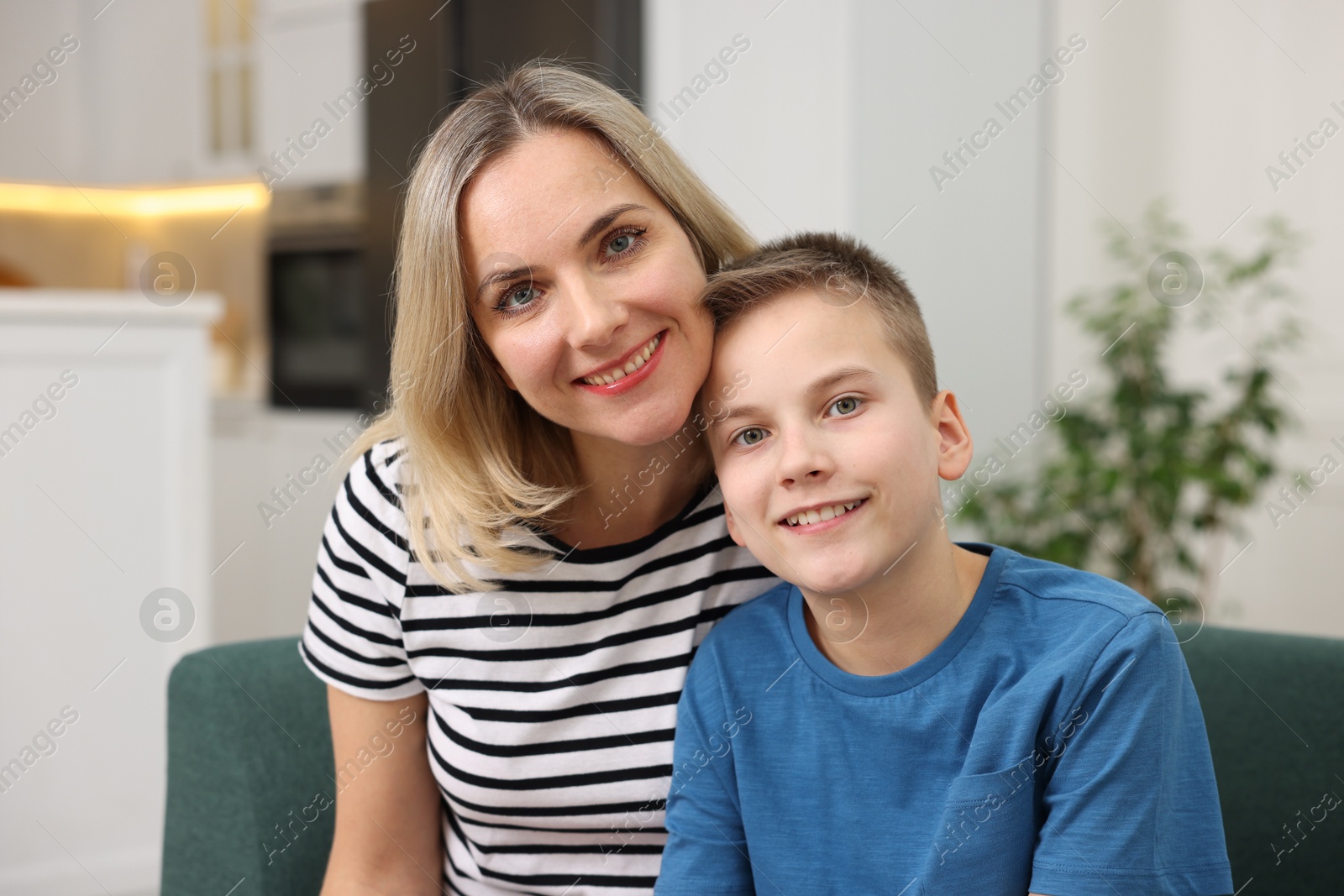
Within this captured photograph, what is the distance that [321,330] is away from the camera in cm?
388

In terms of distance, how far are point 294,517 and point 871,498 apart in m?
3.19

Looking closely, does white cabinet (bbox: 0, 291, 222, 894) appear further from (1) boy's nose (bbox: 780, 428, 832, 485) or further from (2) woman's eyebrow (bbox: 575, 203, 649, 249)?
(1) boy's nose (bbox: 780, 428, 832, 485)

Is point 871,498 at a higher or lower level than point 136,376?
higher

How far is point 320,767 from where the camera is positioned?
1258 millimetres

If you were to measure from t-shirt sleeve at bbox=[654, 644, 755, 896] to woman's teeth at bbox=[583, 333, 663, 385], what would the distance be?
30 centimetres

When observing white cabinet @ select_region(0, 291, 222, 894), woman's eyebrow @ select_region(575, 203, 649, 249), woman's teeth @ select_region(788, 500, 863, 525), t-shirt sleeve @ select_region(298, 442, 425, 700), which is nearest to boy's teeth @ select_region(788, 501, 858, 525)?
woman's teeth @ select_region(788, 500, 863, 525)

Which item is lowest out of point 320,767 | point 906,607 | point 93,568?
point 93,568

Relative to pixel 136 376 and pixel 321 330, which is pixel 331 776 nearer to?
Result: pixel 136 376

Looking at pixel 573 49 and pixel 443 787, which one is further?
pixel 573 49

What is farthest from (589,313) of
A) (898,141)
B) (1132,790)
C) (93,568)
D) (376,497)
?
(898,141)

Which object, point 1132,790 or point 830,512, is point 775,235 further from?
point 1132,790

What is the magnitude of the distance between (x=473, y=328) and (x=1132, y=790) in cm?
72

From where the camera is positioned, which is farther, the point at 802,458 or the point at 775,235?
the point at 775,235

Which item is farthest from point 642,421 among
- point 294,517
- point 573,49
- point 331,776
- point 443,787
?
point 294,517
